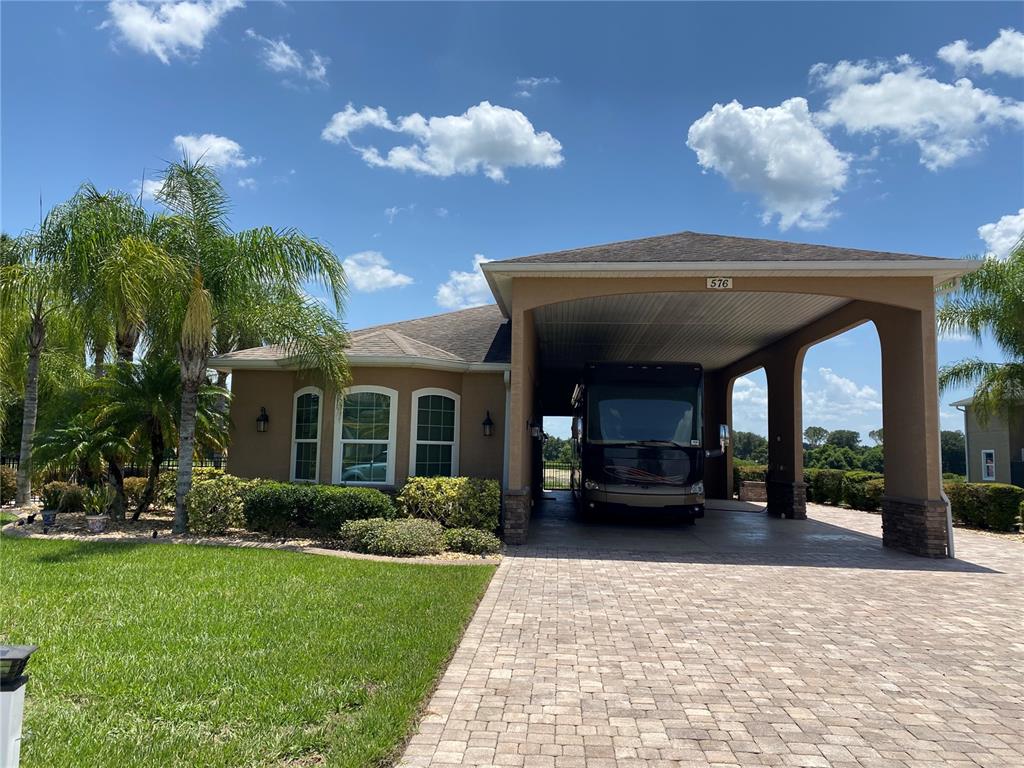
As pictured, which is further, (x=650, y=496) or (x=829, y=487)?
(x=829, y=487)

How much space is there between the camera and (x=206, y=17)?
10305mm

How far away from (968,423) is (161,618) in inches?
1287

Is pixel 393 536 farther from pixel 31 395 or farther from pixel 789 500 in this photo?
pixel 789 500

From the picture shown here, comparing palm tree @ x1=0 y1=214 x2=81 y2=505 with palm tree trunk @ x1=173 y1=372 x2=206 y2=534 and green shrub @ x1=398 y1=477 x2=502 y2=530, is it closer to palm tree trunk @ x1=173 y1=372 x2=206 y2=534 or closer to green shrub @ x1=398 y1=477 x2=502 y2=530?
palm tree trunk @ x1=173 y1=372 x2=206 y2=534

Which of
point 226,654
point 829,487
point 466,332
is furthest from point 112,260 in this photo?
point 829,487

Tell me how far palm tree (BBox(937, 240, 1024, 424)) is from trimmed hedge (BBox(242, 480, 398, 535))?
14411mm

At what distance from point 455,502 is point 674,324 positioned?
23.6 ft

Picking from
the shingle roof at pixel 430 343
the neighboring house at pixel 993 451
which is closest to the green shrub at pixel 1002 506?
the neighboring house at pixel 993 451

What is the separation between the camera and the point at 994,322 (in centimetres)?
1516

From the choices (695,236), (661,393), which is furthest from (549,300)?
(695,236)

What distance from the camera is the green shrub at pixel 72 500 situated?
13.3 meters

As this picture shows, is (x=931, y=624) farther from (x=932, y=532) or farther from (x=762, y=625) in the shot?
(x=932, y=532)

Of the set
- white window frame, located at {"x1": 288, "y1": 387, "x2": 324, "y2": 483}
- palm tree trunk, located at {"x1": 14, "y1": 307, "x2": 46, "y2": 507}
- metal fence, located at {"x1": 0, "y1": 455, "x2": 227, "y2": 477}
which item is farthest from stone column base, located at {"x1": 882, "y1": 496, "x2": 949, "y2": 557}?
palm tree trunk, located at {"x1": 14, "y1": 307, "x2": 46, "y2": 507}

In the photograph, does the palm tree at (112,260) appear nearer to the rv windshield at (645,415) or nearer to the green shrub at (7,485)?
the rv windshield at (645,415)
